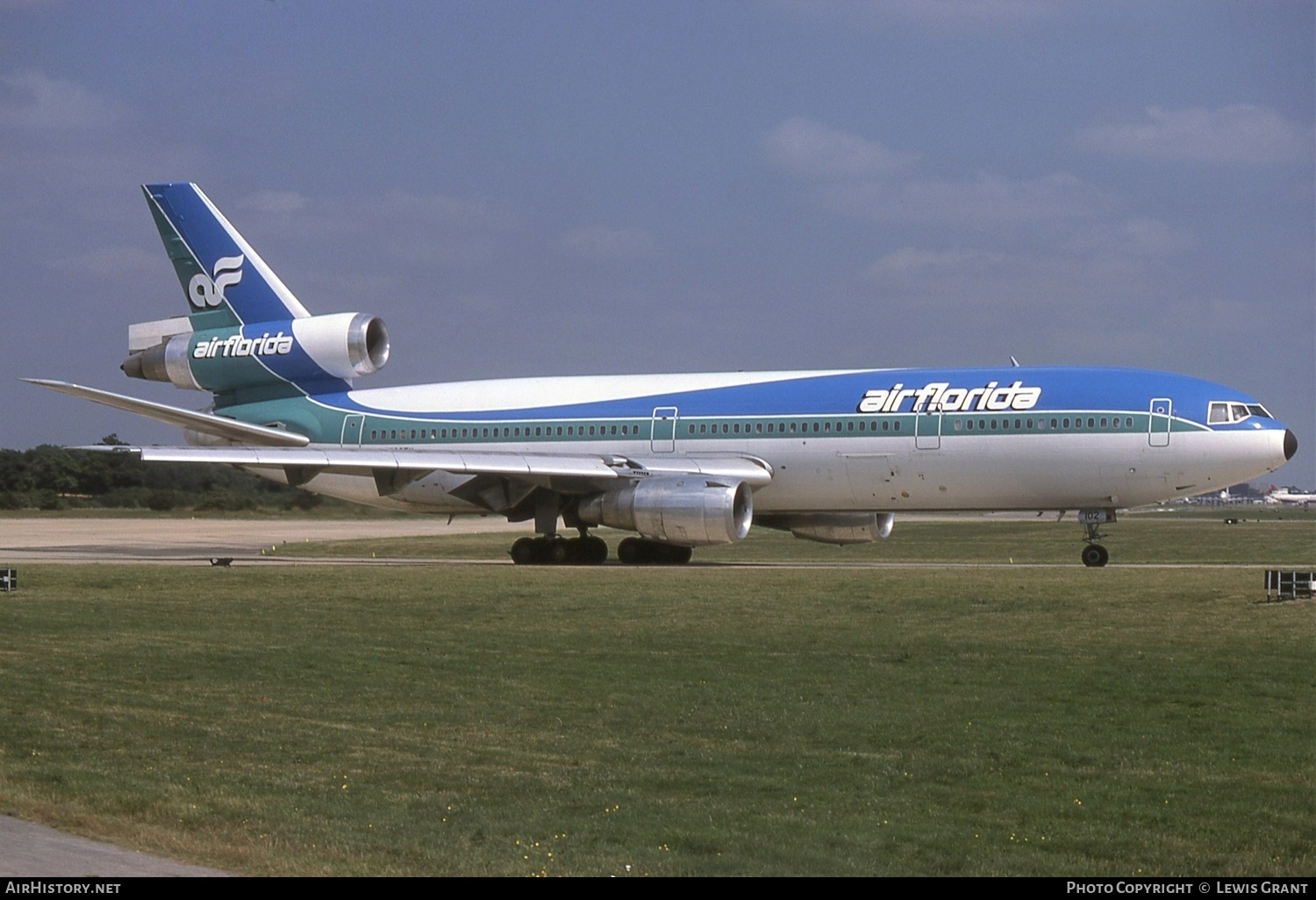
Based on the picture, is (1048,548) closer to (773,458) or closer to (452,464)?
(773,458)

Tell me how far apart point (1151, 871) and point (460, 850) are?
124 inches

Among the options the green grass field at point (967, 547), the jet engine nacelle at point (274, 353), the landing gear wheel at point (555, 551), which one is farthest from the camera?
the jet engine nacelle at point (274, 353)

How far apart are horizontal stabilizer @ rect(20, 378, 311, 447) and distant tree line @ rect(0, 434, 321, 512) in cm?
2273

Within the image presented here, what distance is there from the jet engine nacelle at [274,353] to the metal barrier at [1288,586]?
20.2 m

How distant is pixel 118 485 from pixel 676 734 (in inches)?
2205

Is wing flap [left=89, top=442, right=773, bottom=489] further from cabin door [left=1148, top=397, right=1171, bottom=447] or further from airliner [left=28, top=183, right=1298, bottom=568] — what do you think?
cabin door [left=1148, top=397, right=1171, bottom=447]

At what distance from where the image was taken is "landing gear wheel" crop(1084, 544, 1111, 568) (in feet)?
84.1

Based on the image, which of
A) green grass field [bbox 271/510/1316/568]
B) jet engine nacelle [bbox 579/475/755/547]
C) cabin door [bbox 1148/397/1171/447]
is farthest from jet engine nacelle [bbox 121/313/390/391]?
cabin door [bbox 1148/397/1171/447]

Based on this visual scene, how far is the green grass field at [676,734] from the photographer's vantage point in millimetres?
7043

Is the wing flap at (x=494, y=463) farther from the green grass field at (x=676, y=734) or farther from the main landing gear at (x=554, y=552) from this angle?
the green grass field at (x=676, y=734)

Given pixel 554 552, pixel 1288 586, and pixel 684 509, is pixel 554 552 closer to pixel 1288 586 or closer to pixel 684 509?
pixel 684 509

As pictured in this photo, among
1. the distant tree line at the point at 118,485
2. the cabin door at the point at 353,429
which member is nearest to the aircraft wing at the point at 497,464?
the cabin door at the point at 353,429

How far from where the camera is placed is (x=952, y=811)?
7.66 meters
